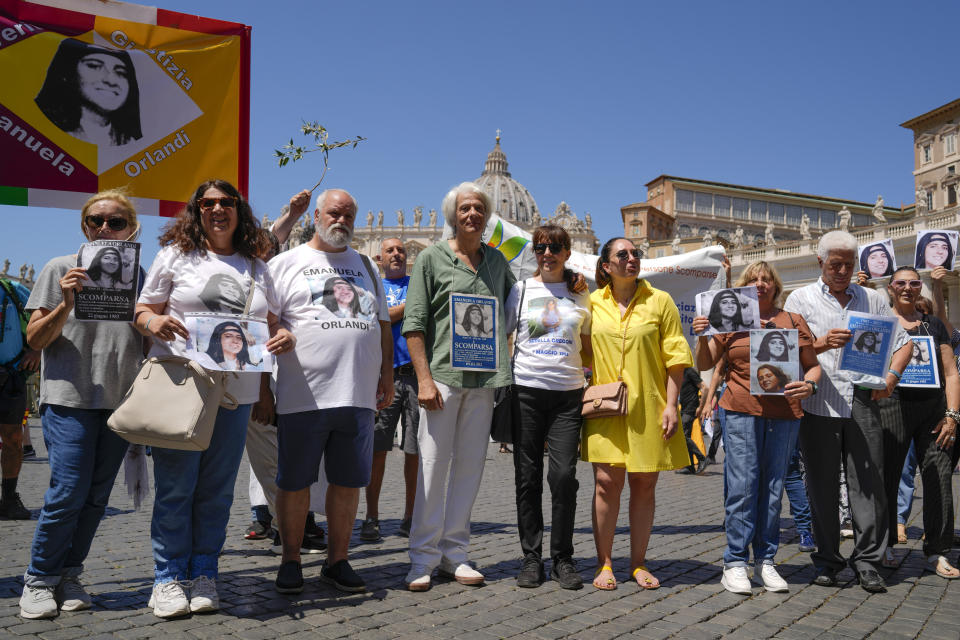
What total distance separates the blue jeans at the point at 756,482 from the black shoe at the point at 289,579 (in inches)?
94.7

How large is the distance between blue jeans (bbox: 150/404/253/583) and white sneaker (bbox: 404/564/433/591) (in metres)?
1.03

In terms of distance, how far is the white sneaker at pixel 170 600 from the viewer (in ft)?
11.1

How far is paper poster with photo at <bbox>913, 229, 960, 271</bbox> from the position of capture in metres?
5.93

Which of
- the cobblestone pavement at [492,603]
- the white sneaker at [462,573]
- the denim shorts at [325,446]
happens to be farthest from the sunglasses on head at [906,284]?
the denim shorts at [325,446]

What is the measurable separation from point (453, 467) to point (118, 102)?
298 centimetres

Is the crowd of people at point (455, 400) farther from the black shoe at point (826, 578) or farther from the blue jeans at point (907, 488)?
the blue jeans at point (907, 488)

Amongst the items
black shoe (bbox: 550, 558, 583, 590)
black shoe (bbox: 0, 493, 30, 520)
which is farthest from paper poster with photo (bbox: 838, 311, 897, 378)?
black shoe (bbox: 0, 493, 30, 520)

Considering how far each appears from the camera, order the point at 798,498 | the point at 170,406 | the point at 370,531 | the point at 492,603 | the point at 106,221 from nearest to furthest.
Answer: the point at 170,406
the point at 106,221
the point at 492,603
the point at 370,531
the point at 798,498

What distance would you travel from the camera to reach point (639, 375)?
14.3 feet

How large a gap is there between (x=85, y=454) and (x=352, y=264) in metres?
1.64

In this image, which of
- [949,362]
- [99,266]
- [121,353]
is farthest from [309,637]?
[949,362]

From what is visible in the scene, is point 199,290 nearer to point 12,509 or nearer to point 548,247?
point 548,247

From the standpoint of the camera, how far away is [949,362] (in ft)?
16.8

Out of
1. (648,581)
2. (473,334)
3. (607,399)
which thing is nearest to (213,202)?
(473,334)
